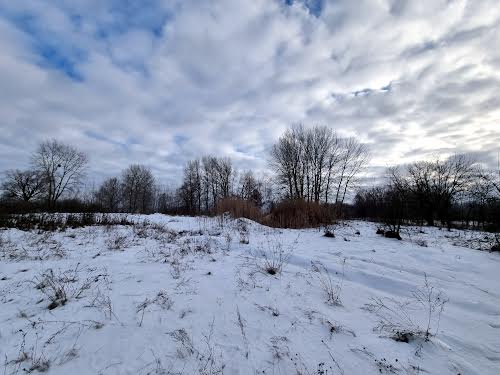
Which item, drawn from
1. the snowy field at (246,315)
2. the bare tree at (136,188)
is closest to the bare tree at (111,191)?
the bare tree at (136,188)

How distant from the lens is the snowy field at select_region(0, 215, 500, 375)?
222 centimetres

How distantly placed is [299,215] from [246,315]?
37.9ft

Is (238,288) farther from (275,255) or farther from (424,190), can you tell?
(424,190)

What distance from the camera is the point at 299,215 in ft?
46.6

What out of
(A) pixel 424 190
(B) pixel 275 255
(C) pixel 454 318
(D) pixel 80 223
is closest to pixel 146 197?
(D) pixel 80 223

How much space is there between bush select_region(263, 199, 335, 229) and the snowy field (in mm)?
7950

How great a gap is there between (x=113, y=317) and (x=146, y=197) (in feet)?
192

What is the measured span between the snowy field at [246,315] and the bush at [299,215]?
795cm

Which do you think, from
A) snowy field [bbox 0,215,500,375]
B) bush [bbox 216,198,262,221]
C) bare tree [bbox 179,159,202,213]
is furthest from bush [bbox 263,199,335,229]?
bare tree [bbox 179,159,202,213]

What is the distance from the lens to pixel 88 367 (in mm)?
2166

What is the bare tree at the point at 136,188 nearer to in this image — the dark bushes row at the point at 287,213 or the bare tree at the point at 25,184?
the bare tree at the point at 25,184

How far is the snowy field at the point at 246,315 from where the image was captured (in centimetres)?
222

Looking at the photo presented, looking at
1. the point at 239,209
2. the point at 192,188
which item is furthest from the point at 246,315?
the point at 192,188

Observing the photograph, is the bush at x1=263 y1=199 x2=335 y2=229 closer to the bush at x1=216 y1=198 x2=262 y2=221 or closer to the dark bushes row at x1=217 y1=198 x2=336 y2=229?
the dark bushes row at x1=217 y1=198 x2=336 y2=229
